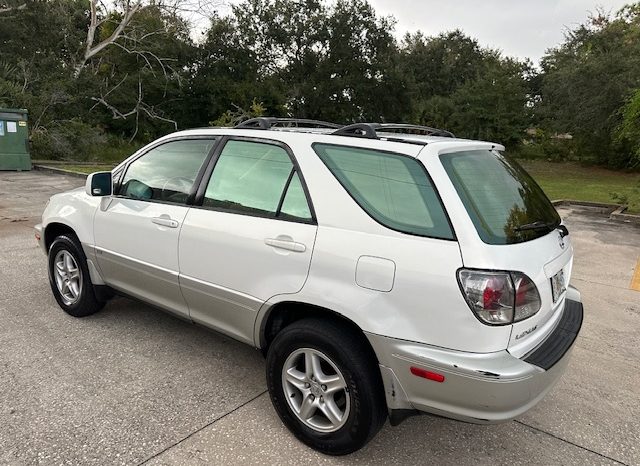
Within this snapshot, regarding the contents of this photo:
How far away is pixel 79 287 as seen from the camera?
3.97 m

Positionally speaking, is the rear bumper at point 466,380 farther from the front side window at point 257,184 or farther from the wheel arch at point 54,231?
the wheel arch at point 54,231

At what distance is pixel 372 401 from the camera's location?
2.28 m

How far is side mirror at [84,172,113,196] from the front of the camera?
3555 mm

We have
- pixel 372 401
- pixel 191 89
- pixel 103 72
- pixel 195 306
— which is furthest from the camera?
pixel 191 89

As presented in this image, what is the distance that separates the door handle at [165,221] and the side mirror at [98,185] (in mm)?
623

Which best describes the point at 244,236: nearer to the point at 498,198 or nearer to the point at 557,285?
the point at 498,198

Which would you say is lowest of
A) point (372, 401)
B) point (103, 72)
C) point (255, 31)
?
point (372, 401)

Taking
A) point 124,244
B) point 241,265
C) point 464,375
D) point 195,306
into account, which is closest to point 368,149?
point 241,265

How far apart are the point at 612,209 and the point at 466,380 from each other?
1212 cm

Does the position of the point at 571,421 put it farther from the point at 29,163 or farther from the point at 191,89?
the point at 191,89

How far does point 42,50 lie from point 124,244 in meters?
26.1

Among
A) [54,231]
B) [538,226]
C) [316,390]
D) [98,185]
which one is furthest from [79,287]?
[538,226]

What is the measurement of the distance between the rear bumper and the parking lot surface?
518 millimetres

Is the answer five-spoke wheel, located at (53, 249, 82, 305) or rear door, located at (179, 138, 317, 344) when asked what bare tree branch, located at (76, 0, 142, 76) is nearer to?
five-spoke wheel, located at (53, 249, 82, 305)
